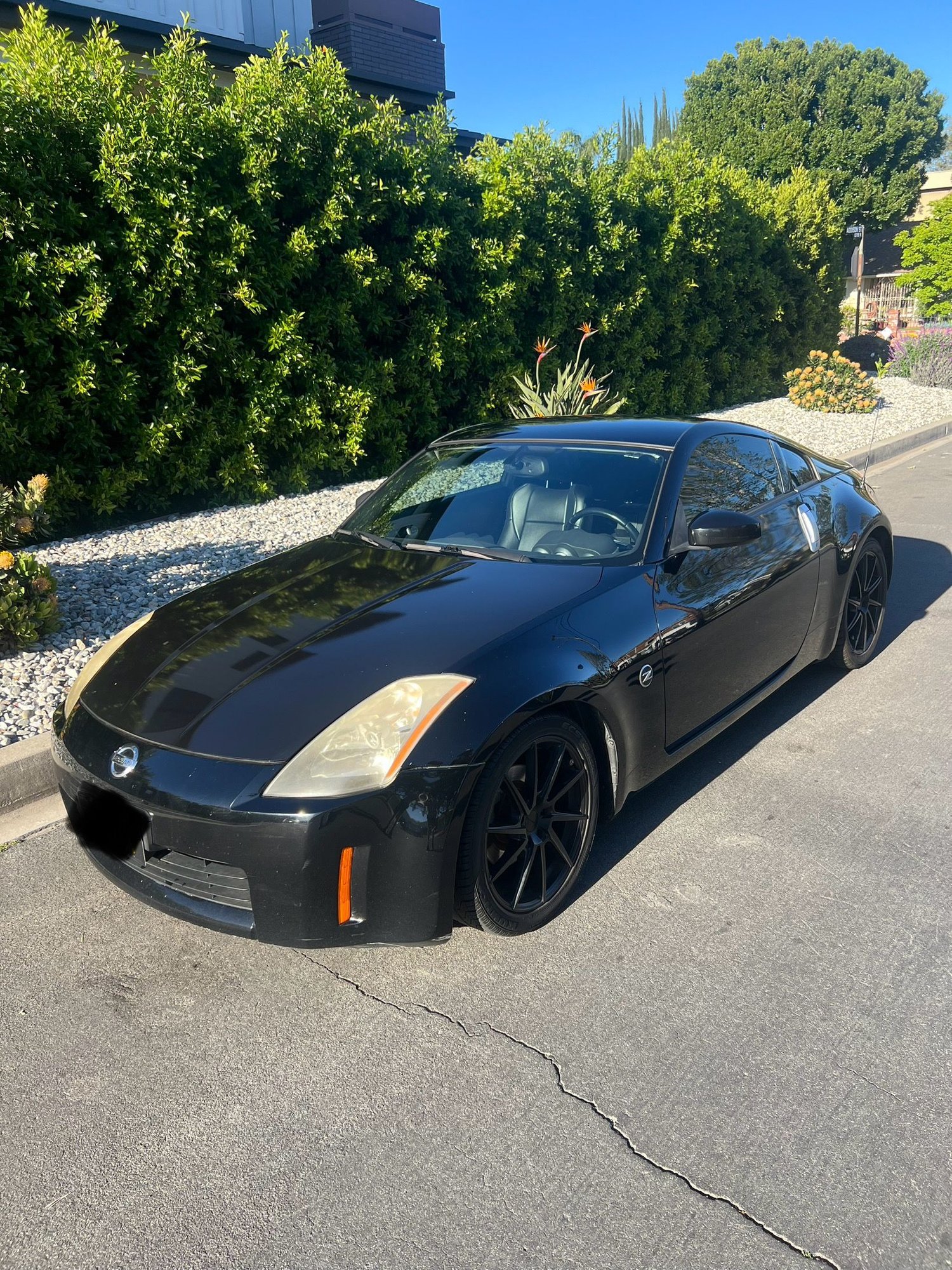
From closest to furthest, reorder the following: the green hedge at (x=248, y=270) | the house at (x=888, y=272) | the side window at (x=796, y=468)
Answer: the side window at (x=796, y=468) < the green hedge at (x=248, y=270) < the house at (x=888, y=272)

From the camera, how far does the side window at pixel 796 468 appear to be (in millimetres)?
4883

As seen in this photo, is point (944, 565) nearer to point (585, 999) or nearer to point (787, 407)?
point (585, 999)

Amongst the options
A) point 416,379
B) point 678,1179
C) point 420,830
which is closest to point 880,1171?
point 678,1179

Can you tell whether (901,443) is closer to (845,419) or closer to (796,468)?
(845,419)

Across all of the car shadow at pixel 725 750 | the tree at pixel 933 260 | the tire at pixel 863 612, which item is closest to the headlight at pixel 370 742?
the car shadow at pixel 725 750

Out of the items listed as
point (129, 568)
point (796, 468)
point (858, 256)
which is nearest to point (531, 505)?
point (796, 468)

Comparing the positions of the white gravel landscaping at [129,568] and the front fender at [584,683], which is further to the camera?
the white gravel landscaping at [129,568]

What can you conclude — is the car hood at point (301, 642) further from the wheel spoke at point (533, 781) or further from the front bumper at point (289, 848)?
the wheel spoke at point (533, 781)

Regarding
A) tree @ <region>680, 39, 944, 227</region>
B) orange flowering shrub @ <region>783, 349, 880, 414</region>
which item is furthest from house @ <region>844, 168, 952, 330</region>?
orange flowering shrub @ <region>783, 349, 880, 414</region>

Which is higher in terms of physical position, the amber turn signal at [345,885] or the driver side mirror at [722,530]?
the driver side mirror at [722,530]

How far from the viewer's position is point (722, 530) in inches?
146

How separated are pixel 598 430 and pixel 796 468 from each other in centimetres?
121

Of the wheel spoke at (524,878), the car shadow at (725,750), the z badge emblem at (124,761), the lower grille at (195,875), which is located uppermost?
the z badge emblem at (124,761)

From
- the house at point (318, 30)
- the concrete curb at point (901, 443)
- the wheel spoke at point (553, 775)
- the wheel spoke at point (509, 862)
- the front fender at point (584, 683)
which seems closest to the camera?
the front fender at point (584, 683)
